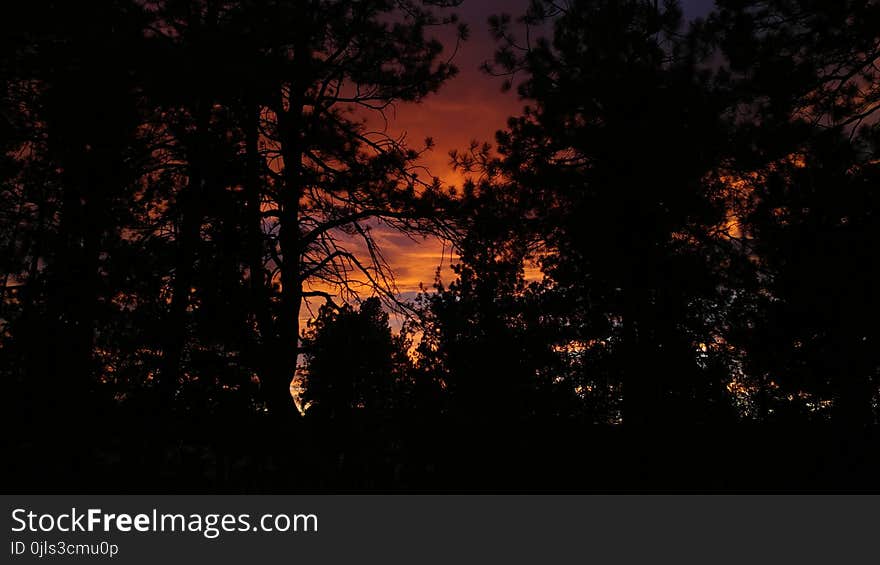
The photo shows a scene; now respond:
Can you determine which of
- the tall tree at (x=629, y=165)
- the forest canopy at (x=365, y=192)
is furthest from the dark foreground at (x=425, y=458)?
the tall tree at (x=629, y=165)

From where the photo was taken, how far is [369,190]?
9.83 metres

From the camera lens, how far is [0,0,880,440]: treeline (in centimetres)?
780

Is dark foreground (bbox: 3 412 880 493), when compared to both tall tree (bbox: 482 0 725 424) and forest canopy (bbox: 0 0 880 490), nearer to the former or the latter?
forest canopy (bbox: 0 0 880 490)

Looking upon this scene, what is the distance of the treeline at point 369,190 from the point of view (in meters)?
7.80

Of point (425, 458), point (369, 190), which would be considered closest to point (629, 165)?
point (369, 190)

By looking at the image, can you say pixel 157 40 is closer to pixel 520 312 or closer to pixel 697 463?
pixel 697 463

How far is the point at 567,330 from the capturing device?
17375mm

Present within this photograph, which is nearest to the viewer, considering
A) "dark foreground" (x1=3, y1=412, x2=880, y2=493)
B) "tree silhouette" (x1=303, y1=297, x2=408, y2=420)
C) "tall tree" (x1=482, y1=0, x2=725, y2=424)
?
"dark foreground" (x1=3, y1=412, x2=880, y2=493)

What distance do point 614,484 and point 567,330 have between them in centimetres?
931

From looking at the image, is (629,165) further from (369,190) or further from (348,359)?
(348,359)

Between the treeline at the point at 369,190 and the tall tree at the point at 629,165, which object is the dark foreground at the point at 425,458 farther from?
the tall tree at the point at 629,165

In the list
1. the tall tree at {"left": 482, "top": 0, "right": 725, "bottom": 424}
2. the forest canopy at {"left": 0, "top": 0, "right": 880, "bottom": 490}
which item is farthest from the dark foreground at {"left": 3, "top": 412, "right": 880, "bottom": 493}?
the tall tree at {"left": 482, "top": 0, "right": 725, "bottom": 424}

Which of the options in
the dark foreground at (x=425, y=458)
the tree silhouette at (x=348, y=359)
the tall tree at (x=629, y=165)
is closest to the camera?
the dark foreground at (x=425, y=458)

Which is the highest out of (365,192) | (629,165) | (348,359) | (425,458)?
(629,165)
